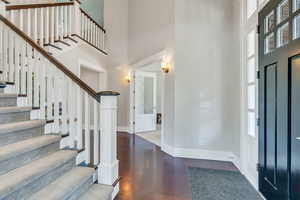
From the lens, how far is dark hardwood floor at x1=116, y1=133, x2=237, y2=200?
2.55m

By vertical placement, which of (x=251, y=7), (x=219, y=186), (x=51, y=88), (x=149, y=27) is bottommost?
(x=219, y=186)

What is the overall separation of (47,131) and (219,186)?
258 cm

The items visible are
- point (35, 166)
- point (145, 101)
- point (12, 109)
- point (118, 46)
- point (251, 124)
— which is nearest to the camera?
point (35, 166)

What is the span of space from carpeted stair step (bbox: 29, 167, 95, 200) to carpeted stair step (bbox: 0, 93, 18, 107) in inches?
49.2

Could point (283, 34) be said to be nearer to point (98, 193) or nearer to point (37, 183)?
point (98, 193)

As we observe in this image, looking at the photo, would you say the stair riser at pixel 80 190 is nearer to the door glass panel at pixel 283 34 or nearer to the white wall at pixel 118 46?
the door glass panel at pixel 283 34

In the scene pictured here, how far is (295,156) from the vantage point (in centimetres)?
176

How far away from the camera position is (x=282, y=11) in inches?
81.3

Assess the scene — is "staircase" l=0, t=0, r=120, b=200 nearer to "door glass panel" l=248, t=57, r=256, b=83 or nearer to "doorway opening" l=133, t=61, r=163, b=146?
"door glass panel" l=248, t=57, r=256, b=83

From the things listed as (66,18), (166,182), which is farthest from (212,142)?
(66,18)

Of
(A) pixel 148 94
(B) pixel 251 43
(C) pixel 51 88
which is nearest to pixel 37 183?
(C) pixel 51 88

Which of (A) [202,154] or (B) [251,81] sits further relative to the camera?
(A) [202,154]

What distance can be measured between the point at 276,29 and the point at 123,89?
5446mm

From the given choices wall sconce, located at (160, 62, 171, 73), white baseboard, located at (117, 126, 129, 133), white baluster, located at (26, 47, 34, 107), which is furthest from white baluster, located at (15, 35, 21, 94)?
white baseboard, located at (117, 126, 129, 133)
